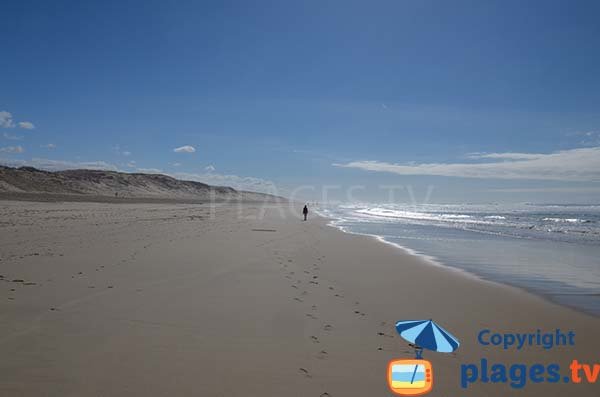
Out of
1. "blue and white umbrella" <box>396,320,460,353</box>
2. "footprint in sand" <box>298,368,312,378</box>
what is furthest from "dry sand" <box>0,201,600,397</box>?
"blue and white umbrella" <box>396,320,460,353</box>

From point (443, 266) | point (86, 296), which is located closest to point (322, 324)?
point (86, 296)

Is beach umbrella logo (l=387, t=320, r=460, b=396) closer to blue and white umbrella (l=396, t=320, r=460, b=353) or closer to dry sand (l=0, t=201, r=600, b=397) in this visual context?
blue and white umbrella (l=396, t=320, r=460, b=353)

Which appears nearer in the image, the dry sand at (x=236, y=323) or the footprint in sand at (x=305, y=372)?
the dry sand at (x=236, y=323)

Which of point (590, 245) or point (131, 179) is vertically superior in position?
point (131, 179)

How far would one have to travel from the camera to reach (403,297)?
749 cm

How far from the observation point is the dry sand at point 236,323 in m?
3.77

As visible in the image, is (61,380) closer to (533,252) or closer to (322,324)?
(322,324)

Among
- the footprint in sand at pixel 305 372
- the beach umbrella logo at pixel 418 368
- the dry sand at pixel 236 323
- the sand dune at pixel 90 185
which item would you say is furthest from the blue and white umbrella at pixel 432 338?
the sand dune at pixel 90 185

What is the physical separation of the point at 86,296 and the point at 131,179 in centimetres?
9339

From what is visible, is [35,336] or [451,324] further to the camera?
[451,324]

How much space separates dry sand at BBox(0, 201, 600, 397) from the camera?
377 centimetres

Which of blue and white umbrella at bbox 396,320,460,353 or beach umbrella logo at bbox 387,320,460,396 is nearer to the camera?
beach umbrella logo at bbox 387,320,460,396

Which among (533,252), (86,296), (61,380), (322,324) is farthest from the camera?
(533,252)

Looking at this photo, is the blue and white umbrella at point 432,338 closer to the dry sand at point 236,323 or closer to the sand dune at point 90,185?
the dry sand at point 236,323
